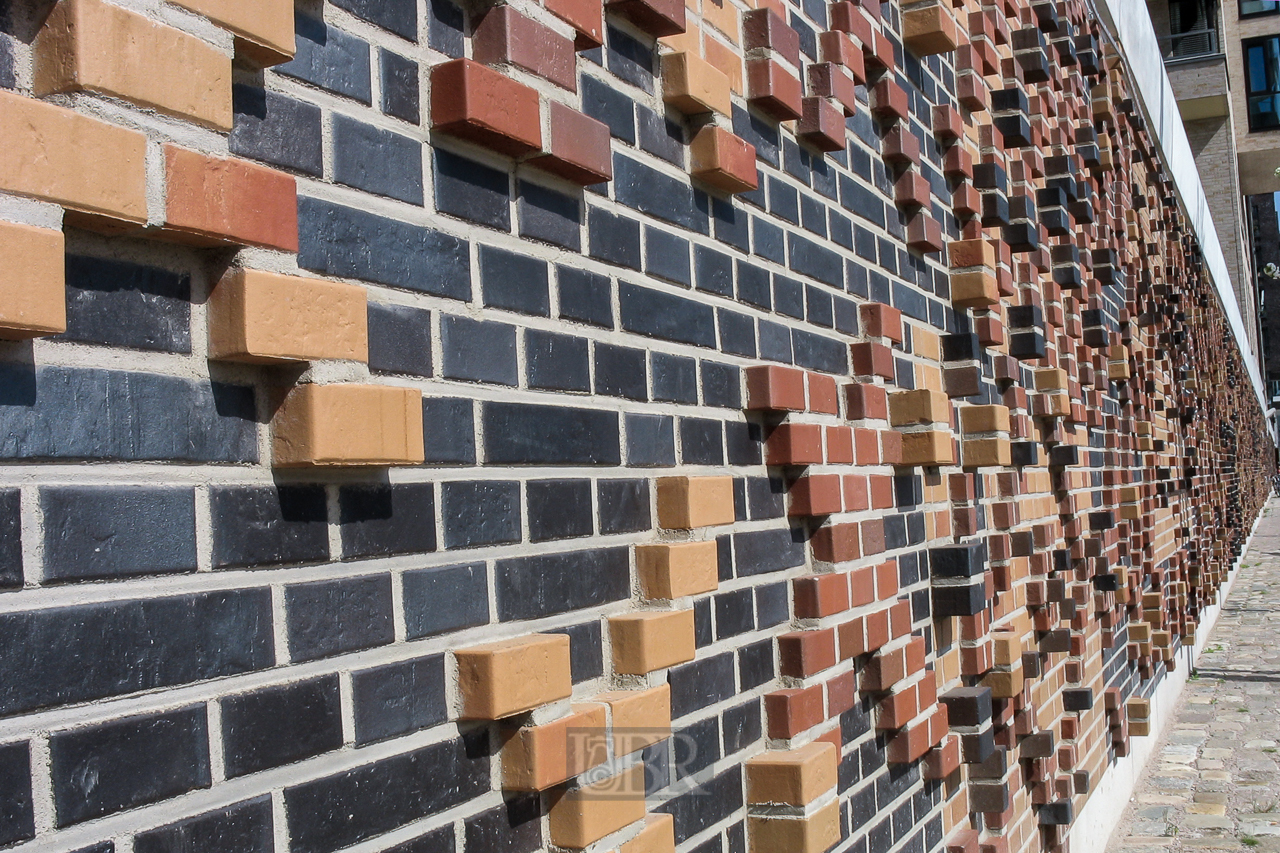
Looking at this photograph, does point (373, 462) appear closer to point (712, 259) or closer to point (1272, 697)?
point (712, 259)

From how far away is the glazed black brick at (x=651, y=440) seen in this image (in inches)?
69.6

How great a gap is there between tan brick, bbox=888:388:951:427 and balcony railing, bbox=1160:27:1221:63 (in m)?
27.0

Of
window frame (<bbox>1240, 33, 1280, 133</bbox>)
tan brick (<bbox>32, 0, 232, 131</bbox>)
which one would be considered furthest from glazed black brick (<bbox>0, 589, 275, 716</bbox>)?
window frame (<bbox>1240, 33, 1280, 133</bbox>)

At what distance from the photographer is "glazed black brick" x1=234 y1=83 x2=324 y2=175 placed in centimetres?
115

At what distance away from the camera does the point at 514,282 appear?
153 cm

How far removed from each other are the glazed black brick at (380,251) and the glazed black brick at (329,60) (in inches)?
5.3

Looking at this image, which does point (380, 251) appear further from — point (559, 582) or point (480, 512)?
point (559, 582)

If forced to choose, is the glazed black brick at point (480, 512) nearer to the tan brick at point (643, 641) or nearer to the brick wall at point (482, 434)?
the brick wall at point (482, 434)

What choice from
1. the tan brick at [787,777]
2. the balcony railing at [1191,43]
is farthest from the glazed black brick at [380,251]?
the balcony railing at [1191,43]

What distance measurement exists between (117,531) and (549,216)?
0.79m

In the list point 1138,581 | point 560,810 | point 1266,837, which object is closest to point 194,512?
point 560,810

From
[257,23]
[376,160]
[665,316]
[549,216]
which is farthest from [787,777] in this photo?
[257,23]

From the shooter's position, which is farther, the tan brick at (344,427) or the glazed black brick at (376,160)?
the glazed black brick at (376,160)

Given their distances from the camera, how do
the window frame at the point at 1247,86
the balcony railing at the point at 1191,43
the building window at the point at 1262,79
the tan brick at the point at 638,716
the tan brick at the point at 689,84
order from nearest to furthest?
the tan brick at the point at 638,716
the tan brick at the point at 689,84
the balcony railing at the point at 1191,43
the window frame at the point at 1247,86
the building window at the point at 1262,79
